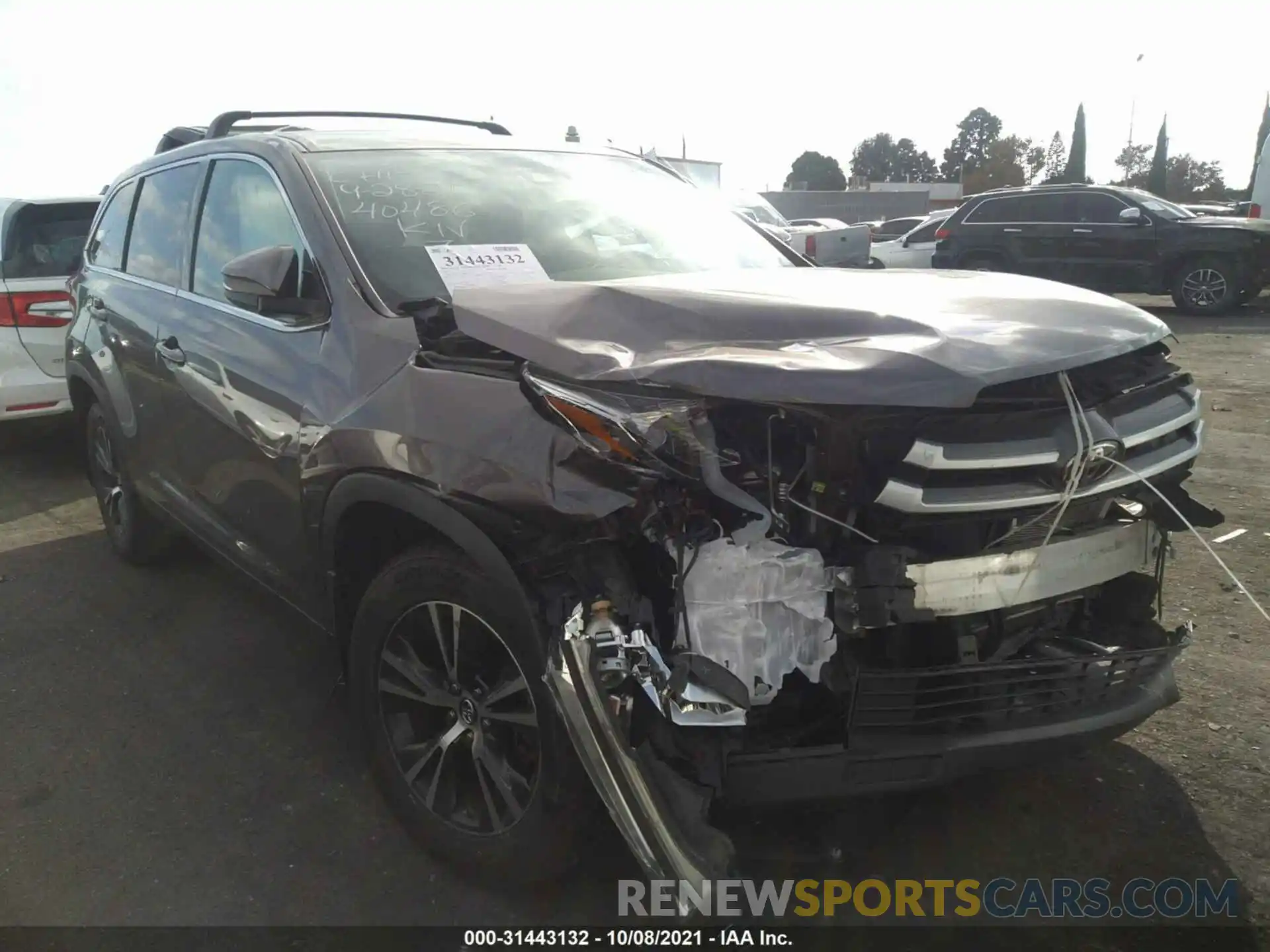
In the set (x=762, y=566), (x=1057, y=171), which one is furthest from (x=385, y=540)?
(x=1057, y=171)

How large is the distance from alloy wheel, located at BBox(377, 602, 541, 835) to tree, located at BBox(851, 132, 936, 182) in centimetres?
9918

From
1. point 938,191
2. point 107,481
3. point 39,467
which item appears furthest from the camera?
point 938,191

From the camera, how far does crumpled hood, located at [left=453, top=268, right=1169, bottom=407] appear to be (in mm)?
1959

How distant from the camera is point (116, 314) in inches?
169

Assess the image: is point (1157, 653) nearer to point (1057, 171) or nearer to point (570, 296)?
point (570, 296)

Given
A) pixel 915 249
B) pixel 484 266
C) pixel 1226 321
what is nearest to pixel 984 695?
pixel 484 266

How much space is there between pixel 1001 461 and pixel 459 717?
4.65 feet

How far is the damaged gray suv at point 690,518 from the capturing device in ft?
6.50

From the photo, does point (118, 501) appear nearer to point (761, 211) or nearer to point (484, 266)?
point (484, 266)

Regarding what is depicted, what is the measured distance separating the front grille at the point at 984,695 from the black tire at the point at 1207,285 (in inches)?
498

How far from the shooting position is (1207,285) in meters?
12.9

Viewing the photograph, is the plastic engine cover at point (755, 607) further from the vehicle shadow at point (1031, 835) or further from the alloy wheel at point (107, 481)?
the alloy wheel at point (107, 481)

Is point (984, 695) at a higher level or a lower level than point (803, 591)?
lower

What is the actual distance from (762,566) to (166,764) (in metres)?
2.26
